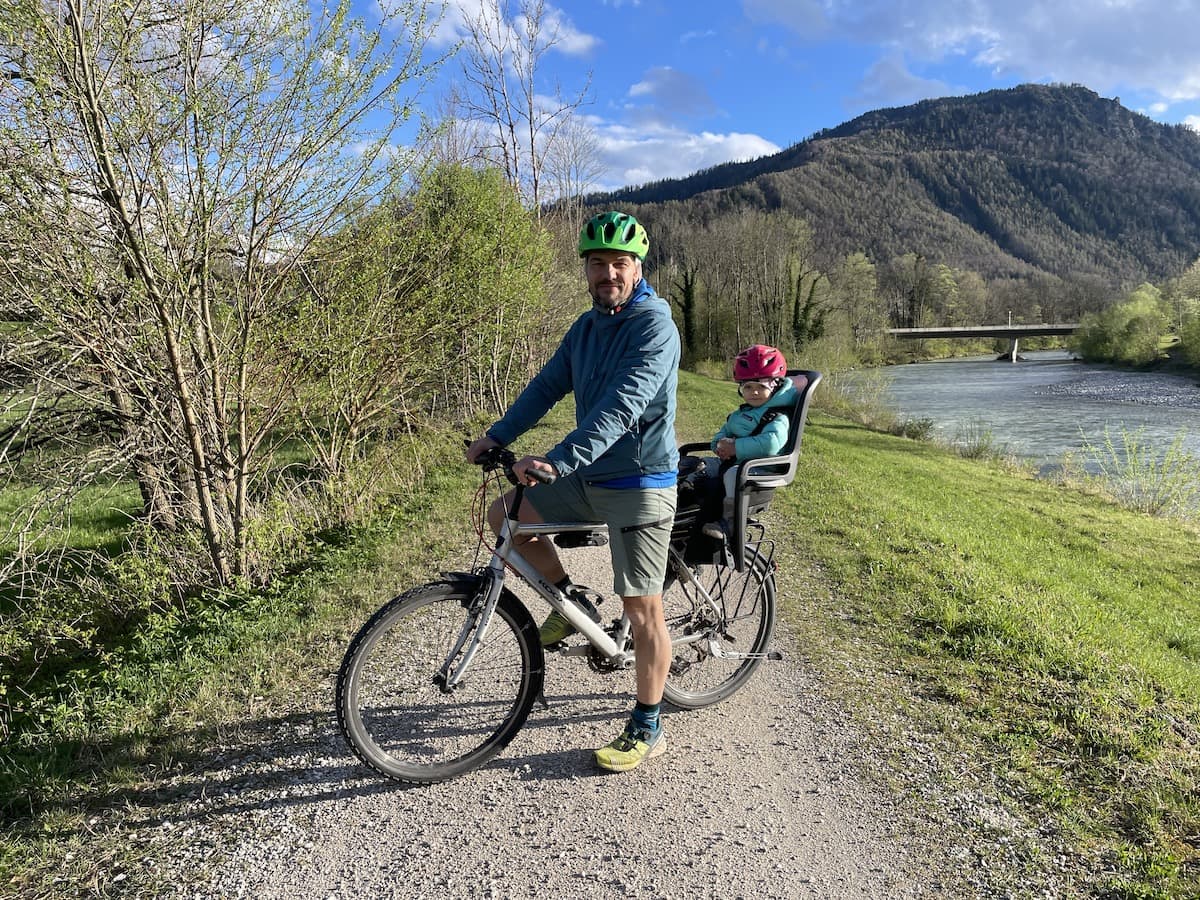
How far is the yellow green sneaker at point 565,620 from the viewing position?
125 inches

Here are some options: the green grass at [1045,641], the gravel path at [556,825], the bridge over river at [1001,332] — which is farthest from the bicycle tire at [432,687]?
the bridge over river at [1001,332]

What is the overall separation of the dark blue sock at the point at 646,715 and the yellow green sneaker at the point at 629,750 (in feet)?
0.08

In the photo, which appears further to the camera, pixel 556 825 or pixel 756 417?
pixel 756 417

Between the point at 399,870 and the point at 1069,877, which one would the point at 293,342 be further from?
the point at 1069,877

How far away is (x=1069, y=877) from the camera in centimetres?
249

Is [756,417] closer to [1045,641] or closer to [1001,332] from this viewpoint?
[1045,641]

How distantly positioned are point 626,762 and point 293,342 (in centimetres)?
445

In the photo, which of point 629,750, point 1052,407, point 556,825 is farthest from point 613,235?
point 1052,407

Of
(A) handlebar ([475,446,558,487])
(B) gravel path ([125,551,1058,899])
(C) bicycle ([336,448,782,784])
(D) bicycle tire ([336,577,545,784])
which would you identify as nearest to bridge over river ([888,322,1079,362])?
(C) bicycle ([336,448,782,784])

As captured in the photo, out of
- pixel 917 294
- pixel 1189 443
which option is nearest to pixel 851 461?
pixel 1189 443

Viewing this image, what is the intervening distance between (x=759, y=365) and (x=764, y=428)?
0.47m

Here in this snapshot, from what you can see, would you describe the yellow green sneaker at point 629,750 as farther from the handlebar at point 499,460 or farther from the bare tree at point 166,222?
the bare tree at point 166,222

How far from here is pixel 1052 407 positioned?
1278 inches

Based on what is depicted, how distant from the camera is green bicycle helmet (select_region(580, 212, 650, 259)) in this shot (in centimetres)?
276
